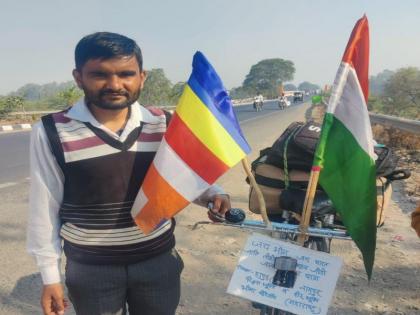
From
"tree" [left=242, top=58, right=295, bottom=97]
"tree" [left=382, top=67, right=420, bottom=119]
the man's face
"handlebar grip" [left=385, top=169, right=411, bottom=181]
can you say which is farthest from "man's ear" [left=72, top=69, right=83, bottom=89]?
"tree" [left=242, top=58, right=295, bottom=97]

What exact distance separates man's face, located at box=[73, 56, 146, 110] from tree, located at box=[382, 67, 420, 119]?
34334mm

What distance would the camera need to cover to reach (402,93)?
124 ft

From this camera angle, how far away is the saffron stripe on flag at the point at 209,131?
1500mm

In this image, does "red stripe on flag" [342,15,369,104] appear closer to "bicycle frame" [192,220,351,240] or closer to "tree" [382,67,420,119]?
"bicycle frame" [192,220,351,240]

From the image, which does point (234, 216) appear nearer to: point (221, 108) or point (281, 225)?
point (281, 225)

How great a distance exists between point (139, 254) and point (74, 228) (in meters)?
0.26

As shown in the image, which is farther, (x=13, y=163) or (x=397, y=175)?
(x=13, y=163)

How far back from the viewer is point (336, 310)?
2.99 metres

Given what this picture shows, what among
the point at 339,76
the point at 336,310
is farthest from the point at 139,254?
the point at 336,310

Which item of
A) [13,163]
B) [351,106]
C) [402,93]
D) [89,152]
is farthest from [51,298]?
[402,93]

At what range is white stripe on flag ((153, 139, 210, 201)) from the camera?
1.50 metres

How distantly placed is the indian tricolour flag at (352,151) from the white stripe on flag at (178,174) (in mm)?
464

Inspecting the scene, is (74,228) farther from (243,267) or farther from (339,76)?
(339,76)

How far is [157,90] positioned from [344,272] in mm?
52894
